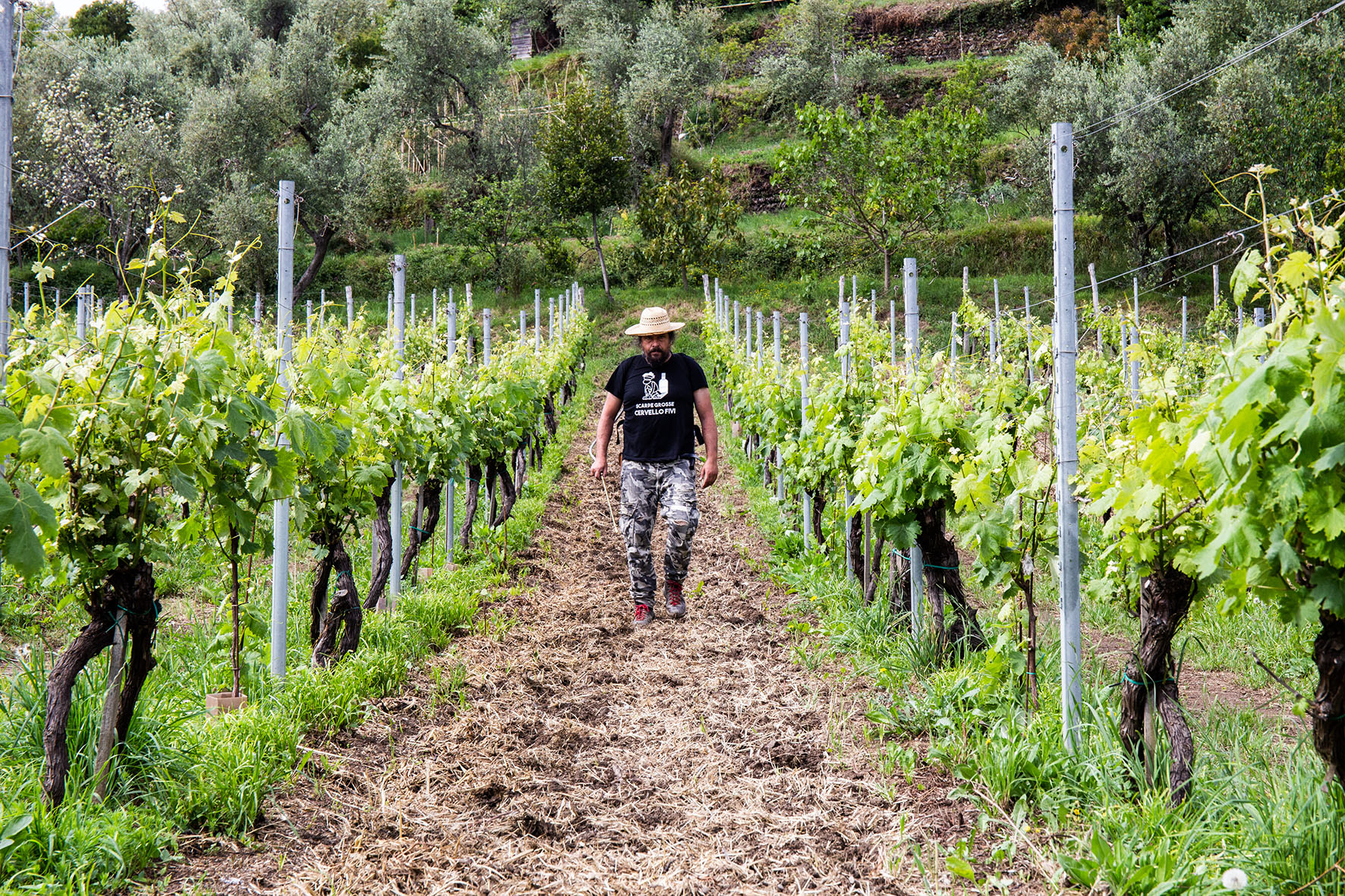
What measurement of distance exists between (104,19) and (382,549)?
44851mm

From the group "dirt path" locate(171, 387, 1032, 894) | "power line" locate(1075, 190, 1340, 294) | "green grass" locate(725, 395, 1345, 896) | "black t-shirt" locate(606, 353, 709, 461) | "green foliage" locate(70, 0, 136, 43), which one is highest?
"green foliage" locate(70, 0, 136, 43)

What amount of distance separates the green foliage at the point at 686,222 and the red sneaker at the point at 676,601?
1949cm

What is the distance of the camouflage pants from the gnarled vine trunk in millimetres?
3059

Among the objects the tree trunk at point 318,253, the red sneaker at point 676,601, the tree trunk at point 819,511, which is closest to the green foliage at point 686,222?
the tree trunk at point 318,253

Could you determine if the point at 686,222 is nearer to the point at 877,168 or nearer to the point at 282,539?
the point at 877,168

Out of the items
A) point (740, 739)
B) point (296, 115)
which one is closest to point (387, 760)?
point (740, 739)

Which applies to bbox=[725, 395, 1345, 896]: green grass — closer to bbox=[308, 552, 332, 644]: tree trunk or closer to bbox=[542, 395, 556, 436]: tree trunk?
bbox=[308, 552, 332, 644]: tree trunk

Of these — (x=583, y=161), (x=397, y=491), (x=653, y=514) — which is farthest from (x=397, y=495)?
(x=583, y=161)

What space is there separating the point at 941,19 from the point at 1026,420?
4442 cm

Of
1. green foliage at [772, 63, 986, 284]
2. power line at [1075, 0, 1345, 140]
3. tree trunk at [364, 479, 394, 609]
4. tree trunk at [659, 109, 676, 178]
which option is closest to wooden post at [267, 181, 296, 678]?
tree trunk at [364, 479, 394, 609]

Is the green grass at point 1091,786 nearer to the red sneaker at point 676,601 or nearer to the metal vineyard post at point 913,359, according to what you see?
the metal vineyard post at point 913,359

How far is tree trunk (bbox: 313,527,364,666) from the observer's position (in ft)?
14.5

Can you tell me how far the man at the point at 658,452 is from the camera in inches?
225

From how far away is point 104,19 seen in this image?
130 ft
